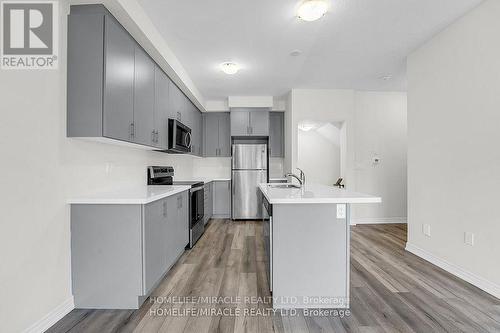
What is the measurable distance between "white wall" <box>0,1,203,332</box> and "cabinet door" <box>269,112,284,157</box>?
152 inches

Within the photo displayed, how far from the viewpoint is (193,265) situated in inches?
109

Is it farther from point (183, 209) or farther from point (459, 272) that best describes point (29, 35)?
point (459, 272)

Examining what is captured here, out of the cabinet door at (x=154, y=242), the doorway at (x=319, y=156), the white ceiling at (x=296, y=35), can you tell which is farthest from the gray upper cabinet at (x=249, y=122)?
the cabinet door at (x=154, y=242)

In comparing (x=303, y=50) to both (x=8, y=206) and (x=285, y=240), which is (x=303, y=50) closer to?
(x=285, y=240)

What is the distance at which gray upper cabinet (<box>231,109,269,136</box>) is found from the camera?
5262mm

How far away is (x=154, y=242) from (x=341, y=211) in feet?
5.31

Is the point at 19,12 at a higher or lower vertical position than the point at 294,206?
higher

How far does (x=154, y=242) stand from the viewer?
7.06 ft

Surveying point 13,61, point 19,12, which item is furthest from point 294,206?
point 19,12

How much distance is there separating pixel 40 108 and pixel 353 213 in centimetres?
483

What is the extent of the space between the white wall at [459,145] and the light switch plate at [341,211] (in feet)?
4.78

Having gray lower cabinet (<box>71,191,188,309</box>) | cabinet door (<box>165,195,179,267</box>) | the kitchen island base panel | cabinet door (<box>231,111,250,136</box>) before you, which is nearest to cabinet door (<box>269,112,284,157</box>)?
cabinet door (<box>231,111,250,136</box>)

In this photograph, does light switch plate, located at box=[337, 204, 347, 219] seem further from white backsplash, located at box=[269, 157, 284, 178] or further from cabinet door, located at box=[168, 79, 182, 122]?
white backsplash, located at box=[269, 157, 284, 178]

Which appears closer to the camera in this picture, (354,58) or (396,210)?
(354,58)
